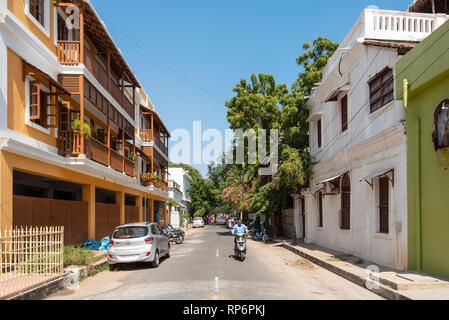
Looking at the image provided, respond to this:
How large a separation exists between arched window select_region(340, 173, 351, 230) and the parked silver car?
7.86m

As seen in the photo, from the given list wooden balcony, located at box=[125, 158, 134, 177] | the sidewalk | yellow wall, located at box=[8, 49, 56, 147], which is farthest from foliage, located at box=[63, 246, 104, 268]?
wooden balcony, located at box=[125, 158, 134, 177]

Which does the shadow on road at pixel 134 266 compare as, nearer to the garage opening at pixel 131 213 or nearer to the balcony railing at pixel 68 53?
the balcony railing at pixel 68 53

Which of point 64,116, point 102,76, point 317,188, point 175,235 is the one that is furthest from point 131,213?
point 317,188

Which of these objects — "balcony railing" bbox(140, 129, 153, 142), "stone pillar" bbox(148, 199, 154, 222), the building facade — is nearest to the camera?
"balcony railing" bbox(140, 129, 153, 142)

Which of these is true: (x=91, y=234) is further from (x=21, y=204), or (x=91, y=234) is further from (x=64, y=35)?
(x=64, y=35)

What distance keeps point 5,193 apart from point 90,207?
7.46m

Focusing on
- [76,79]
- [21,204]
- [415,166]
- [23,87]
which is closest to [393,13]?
[415,166]

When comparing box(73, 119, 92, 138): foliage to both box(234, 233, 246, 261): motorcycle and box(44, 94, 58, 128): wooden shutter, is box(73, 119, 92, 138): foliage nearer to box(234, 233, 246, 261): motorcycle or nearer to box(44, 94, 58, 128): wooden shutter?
box(44, 94, 58, 128): wooden shutter

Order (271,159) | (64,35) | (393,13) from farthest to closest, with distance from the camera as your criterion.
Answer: (271,159)
(64,35)
(393,13)

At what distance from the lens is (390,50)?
12.5 meters

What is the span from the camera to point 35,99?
41.4ft

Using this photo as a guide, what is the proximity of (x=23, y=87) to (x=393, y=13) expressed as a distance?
12.9m

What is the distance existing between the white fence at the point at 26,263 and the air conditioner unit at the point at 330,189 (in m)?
11.5

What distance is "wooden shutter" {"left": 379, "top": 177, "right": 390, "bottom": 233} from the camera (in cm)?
1252
